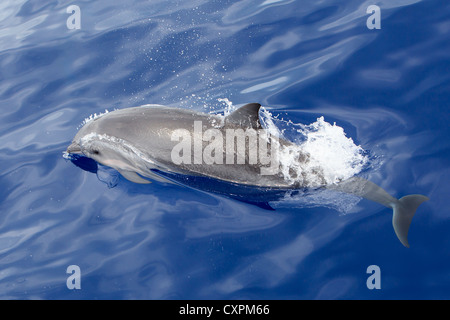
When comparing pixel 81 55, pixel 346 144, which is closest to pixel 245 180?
pixel 346 144

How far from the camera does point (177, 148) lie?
6047mm

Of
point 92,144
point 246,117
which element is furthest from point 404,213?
point 92,144

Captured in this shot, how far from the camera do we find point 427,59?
24.3ft

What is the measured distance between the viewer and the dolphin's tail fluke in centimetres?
500

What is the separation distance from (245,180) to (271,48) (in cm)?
384

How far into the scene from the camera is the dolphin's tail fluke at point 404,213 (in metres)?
5.00
